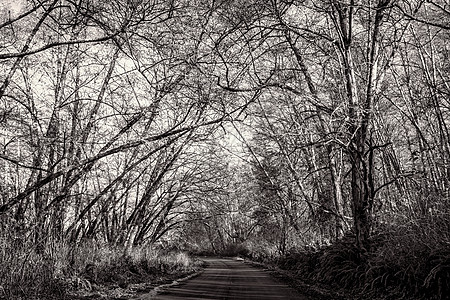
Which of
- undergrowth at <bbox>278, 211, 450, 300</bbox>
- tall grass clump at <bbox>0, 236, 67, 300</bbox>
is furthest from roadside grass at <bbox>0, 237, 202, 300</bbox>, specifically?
undergrowth at <bbox>278, 211, 450, 300</bbox>

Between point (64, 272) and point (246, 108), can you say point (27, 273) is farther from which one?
point (246, 108)

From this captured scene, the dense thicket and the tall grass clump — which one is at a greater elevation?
the dense thicket

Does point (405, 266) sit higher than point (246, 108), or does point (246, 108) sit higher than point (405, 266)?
point (246, 108)

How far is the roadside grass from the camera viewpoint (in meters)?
7.15

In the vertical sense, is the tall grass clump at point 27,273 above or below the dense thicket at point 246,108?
below

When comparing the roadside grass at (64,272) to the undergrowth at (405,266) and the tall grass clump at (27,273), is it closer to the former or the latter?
the tall grass clump at (27,273)

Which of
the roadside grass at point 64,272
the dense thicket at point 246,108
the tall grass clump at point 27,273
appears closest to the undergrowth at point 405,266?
the dense thicket at point 246,108

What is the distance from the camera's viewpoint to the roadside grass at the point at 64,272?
7.15 meters

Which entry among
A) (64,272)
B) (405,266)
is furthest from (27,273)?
(405,266)

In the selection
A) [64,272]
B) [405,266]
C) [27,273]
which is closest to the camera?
[27,273]

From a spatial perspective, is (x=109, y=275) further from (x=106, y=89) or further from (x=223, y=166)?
(x=223, y=166)

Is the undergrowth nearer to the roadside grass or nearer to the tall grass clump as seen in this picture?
the roadside grass

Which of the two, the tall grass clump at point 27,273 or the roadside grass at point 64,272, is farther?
the roadside grass at point 64,272

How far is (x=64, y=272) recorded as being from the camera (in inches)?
377
